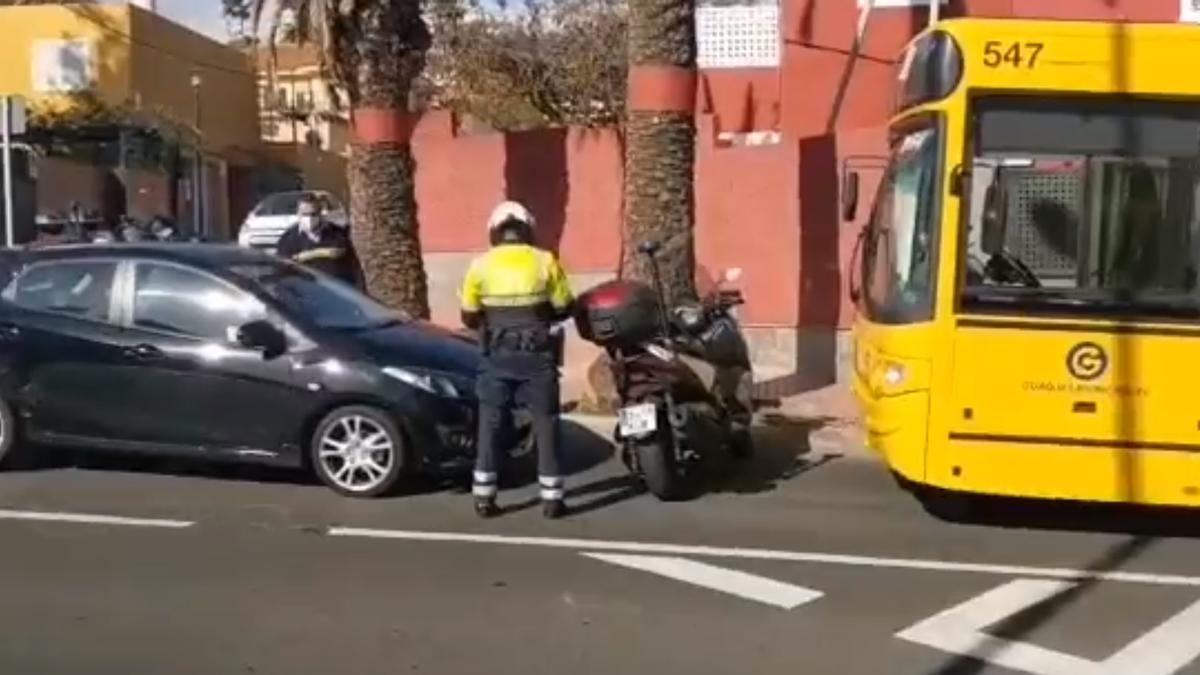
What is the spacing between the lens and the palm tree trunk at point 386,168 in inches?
628

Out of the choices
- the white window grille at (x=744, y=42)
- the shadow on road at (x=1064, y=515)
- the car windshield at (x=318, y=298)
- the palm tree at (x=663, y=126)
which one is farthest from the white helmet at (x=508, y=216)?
the white window grille at (x=744, y=42)

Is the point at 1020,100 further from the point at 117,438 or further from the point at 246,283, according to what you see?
the point at 117,438

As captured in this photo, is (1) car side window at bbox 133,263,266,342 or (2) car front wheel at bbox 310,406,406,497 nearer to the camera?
(2) car front wheel at bbox 310,406,406,497

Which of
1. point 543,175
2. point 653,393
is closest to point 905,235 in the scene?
point 653,393

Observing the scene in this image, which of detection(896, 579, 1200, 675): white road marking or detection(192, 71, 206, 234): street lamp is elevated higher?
detection(192, 71, 206, 234): street lamp

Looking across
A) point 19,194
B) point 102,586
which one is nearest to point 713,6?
point 19,194

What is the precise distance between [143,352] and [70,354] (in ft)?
1.64

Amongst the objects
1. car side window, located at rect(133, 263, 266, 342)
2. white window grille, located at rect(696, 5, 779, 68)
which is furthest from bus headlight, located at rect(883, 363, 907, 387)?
white window grille, located at rect(696, 5, 779, 68)

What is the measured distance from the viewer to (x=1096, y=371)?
9.57 metres

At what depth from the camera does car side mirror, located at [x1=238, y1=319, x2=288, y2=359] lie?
10773 millimetres

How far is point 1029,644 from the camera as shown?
24.8ft

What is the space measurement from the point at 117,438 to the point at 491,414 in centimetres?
257

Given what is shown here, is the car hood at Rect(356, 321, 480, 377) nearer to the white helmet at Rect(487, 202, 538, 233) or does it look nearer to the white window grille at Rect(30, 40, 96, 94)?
the white helmet at Rect(487, 202, 538, 233)

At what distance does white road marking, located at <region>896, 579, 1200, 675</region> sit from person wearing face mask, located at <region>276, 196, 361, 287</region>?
6.77m
